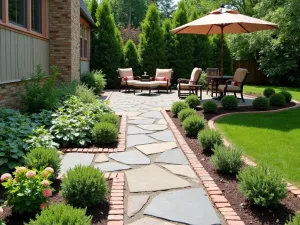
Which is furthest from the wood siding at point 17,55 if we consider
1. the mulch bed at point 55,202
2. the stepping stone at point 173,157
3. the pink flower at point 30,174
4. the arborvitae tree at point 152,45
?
the arborvitae tree at point 152,45

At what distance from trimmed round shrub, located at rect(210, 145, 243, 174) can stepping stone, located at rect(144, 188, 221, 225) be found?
0.58m

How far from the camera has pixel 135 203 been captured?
2963 millimetres

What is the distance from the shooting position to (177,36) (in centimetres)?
1678

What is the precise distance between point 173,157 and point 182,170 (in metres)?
0.55

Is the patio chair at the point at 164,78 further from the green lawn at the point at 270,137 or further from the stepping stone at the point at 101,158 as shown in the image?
the stepping stone at the point at 101,158

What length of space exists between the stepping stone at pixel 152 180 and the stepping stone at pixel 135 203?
17 cm

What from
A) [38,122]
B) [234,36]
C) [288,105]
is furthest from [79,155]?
[234,36]

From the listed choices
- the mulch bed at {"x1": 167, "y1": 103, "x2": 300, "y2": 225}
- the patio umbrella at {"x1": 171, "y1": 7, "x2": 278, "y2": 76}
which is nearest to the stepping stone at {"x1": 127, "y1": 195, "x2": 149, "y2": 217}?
the mulch bed at {"x1": 167, "y1": 103, "x2": 300, "y2": 225}

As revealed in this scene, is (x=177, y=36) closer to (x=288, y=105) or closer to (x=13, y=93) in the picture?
(x=288, y=105)

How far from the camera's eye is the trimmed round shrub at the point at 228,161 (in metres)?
3.66

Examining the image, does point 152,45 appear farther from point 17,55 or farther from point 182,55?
point 17,55

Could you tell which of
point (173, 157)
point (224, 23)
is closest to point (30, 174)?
point (173, 157)

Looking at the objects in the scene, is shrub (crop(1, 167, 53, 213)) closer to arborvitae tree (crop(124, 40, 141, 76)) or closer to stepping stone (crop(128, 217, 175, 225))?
stepping stone (crop(128, 217, 175, 225))

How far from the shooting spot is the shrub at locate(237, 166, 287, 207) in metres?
2.79
